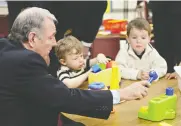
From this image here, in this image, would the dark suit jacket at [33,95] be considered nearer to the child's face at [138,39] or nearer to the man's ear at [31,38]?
the man's ear at [31,38]

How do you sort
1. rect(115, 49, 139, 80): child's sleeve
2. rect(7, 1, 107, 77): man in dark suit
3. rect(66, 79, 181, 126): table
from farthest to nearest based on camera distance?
rect(7, 1, 107, 77): man in dark suit < rect(115, 49, 139, 80): child's sleeve < rect(66, 79, 181, 126): table

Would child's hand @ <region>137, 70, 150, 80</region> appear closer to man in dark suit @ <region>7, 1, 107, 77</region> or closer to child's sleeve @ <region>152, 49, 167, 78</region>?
child's sleeve @ <region>152, 49, 167, 78</region>

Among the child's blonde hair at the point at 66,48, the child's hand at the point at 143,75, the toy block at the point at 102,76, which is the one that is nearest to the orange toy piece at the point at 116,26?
the child's hand at the point at 143,75

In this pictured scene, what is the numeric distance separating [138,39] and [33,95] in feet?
3.93

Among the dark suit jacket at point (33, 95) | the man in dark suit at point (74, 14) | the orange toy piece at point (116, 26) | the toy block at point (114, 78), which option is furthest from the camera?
the orange toy piece at point (116, 26)

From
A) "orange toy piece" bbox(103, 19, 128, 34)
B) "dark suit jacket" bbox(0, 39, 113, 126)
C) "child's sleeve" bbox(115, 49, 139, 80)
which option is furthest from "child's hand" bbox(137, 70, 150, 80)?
"orange toy piece" bbox(103, 19, 128, 34)

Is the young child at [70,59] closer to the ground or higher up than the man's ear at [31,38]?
closer to the ground

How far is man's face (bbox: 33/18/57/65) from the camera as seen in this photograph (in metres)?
1.52

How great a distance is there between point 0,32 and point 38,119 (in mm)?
2871

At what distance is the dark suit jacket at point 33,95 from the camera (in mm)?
1428

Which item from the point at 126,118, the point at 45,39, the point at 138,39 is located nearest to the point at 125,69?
the point at 138,39

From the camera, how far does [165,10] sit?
9.50ft

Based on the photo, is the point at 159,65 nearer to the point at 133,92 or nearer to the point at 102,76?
the point at 102,76

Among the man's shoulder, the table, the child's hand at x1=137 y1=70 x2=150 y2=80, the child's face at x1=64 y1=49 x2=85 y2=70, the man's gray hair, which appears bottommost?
the child's hand at x1=137 y1=70 x2=150 y2=80
